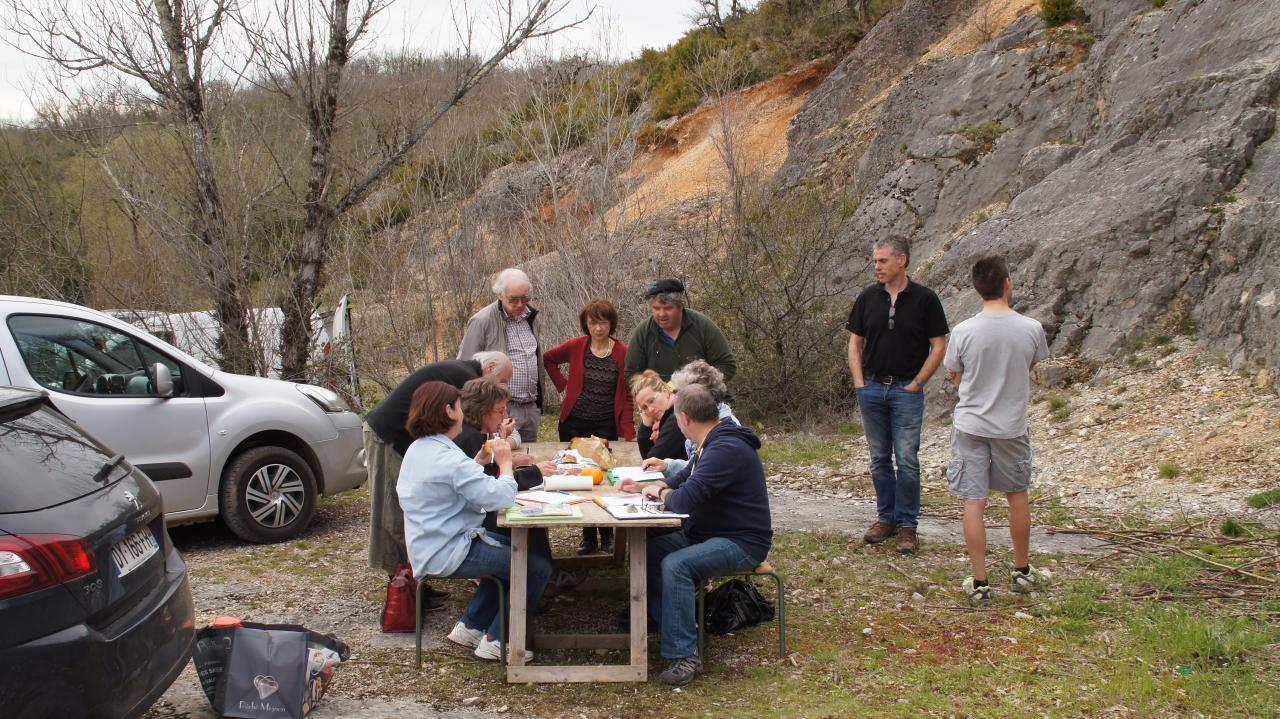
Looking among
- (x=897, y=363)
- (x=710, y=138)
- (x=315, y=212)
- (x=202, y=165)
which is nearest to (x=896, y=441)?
(x=897, y=363)

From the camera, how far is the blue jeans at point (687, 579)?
4.54 metres

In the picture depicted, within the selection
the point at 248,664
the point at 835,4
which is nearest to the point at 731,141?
the point at 248,664

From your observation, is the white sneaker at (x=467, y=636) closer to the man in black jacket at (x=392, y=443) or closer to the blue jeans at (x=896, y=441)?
the man in black jacket at (x=392, y=443)

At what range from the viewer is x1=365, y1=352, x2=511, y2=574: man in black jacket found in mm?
5402

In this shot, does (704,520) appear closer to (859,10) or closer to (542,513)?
(542,513)

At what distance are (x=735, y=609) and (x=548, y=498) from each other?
1.13m

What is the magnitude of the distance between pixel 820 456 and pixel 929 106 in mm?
8798

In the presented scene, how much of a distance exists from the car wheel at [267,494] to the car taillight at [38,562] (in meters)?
4.20

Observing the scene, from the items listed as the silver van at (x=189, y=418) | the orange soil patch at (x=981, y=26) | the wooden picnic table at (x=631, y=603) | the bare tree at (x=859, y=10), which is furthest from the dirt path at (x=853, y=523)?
the bare tree at (x=859, y=10)

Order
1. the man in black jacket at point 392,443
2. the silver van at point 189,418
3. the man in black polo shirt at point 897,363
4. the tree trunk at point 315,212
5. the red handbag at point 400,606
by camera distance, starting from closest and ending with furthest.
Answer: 1. the red handbag at point 400,606
2. the man in black jacket at point 392,443
3. the man in black polo shirt at point 897,363
4. the silver van at point 189,418
5. the tree trunk at point 315,212

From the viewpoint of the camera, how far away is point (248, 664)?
13.4 ft

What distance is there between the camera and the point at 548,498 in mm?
4941

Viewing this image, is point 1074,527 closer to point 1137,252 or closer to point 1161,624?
point 1161,624

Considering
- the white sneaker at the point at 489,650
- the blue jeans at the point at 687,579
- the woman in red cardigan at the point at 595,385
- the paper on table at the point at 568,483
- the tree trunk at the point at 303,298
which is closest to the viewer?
the blue jeans at the point at 687,579
